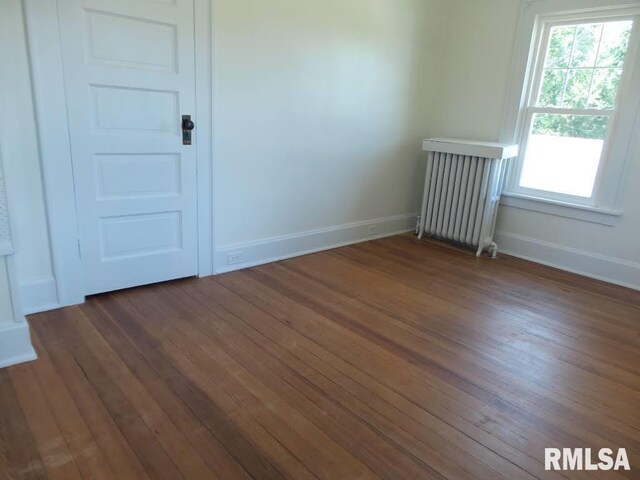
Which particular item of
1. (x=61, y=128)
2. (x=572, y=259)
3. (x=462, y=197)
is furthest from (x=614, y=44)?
(x=61, y=128)

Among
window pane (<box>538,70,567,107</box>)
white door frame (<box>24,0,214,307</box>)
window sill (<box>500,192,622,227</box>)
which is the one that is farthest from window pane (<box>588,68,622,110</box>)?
white door frame (<box>24,0,214,307</box>)

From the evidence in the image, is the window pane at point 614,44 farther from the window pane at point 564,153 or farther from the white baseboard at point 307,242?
the white baseboard at point 307,242

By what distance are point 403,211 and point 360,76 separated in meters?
1.53

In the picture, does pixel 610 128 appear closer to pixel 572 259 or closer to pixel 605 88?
pixel 605 88

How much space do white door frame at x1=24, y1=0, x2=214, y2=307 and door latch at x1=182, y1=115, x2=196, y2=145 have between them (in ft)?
0.21

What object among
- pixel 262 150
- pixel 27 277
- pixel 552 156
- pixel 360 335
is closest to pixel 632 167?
pixel 552 156

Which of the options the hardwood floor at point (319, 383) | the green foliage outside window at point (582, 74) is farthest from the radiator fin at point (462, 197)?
the hardwood floor at point (319, 383)

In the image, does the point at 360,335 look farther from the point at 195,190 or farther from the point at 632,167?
the point at 632,167

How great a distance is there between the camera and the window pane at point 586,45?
11.6ft

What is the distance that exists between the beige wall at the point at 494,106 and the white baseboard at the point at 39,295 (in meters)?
3.79

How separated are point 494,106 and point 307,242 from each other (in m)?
2.22

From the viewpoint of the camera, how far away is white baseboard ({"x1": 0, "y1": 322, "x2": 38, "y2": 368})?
2039 millimetres

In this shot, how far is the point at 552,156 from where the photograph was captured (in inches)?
154

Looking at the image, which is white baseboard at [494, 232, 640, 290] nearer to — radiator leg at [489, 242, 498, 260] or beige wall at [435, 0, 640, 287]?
beige wall at [435, 0, 640, 287]
